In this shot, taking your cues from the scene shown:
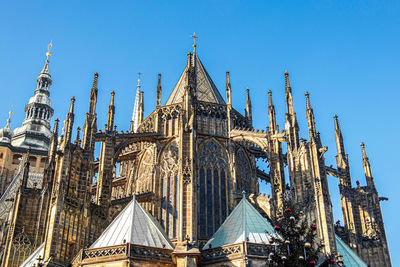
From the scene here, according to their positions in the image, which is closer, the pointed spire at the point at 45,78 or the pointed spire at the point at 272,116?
the pointed spire at the point at 272,116

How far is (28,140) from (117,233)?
40.6m

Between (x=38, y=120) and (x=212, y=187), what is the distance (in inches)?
1494

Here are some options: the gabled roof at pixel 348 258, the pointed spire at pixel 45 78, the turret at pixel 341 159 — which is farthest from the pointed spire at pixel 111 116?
the pointed spire at pixel 45 78

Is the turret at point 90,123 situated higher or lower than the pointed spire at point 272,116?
lower

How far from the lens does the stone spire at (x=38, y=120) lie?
200ft

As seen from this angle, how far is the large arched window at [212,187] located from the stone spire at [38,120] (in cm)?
3254

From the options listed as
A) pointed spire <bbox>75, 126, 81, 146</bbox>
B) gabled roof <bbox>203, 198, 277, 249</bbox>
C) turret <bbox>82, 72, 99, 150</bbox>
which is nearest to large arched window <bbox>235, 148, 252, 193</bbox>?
gabled roof <bbox>203, 198, 277, 249</bbox>

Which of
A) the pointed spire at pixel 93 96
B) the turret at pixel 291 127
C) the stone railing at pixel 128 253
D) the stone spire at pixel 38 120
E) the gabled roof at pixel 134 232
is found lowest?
the stone railing at pixel 128 253

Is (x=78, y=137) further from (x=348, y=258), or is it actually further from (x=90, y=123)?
(x=348, y=258)

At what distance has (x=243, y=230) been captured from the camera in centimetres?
2434

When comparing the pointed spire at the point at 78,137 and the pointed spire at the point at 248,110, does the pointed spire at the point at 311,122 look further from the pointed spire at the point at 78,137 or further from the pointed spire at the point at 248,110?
the pointed spire at the point at 78,137

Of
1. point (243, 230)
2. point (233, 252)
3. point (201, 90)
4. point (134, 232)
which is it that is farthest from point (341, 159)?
point (134, 232)

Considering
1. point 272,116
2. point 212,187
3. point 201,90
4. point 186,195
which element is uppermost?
point 201,90

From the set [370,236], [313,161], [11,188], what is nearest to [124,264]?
[313,161]
